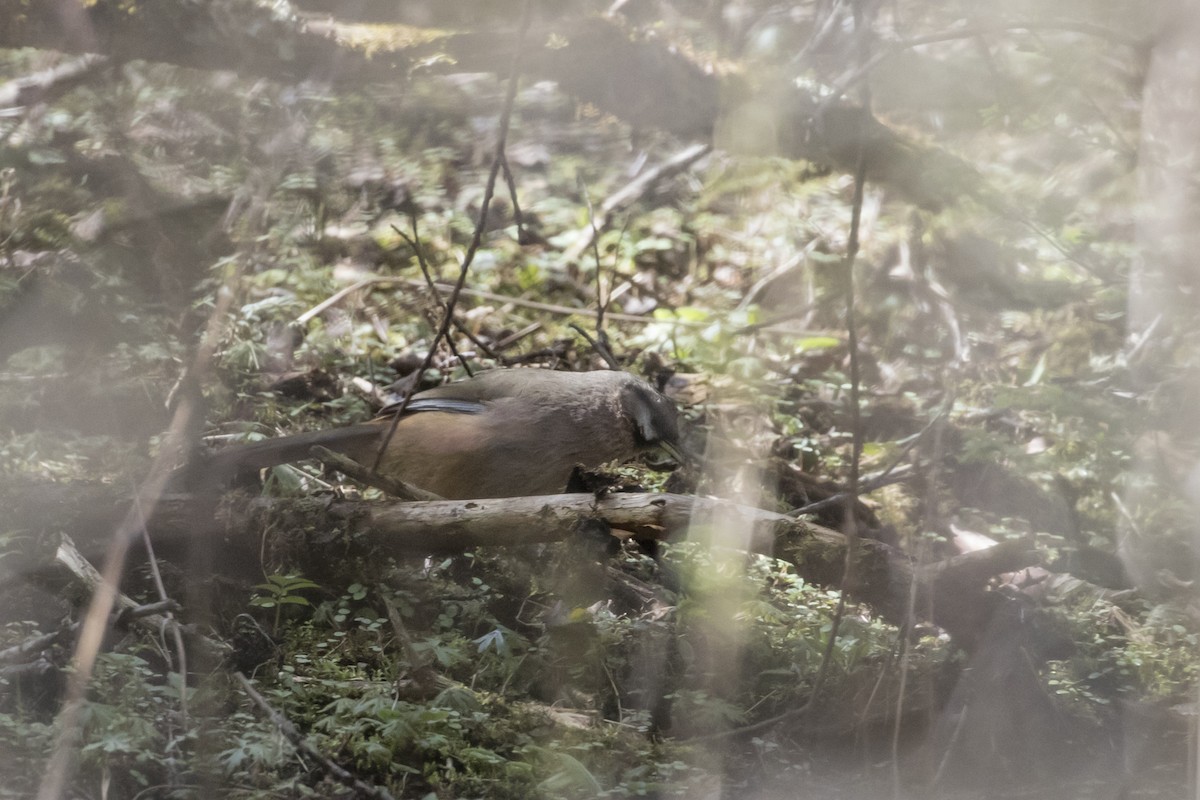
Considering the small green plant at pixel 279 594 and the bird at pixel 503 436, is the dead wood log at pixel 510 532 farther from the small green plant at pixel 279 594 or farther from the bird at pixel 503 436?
the bird at pixel 503 436

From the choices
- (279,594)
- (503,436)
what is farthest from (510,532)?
(503,436)

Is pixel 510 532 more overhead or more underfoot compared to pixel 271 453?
more underfoot

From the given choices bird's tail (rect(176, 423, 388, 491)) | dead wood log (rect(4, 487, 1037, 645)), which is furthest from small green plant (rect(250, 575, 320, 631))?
bird's tail (rect(176, 423, 388, 491))

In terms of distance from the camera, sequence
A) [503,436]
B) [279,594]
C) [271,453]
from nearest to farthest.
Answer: [279,594] < [271,453] < [503,436]

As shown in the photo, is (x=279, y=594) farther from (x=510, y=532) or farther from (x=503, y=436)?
(x=503, y=436)

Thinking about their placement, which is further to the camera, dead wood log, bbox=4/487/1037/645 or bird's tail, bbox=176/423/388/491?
bird's tail, bbox=176/423/388/491

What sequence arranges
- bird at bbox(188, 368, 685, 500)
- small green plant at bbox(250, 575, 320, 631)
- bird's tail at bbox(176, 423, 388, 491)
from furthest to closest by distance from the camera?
bird at bbox(188, 368, 685, 500), bird's tail at bbox(176, 423, 388, 491), small green plant at bbox(250, 575, 320, 631)

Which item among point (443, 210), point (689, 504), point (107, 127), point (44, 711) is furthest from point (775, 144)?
point (44, 711)

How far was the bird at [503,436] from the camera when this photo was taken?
3637 millimetres

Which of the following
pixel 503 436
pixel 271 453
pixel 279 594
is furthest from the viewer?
pixel 503 436

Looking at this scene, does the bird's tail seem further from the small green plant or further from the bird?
the small green plant

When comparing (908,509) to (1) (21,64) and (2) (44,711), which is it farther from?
(1) (21,64)

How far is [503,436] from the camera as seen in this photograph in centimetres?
369

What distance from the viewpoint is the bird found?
3.64m
